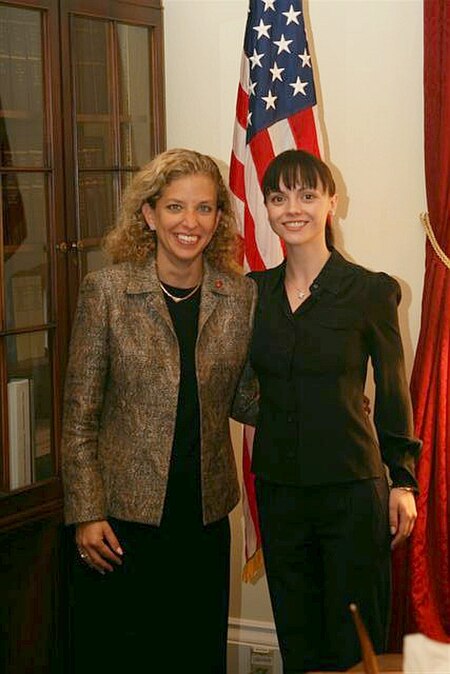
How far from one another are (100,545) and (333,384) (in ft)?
2.00

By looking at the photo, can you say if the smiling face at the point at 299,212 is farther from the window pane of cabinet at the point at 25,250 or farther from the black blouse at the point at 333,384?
the window pane of cabinet at the point at 25,250

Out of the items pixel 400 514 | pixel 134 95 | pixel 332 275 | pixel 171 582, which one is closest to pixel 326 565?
pixel 400 514

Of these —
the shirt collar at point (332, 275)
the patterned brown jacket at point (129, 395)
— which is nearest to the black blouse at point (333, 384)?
the shirt collar at point (332, 275)

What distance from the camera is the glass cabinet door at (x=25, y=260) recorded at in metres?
2.72

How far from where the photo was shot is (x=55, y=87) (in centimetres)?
282

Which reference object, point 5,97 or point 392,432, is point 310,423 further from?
point 5,97

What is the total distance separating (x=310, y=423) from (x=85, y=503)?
511 millimetres

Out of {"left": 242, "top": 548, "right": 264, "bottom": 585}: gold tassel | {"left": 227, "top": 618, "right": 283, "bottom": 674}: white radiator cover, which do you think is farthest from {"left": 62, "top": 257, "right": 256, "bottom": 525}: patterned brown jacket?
{"left": 227, "top": 618, "right": 283, "bottom": 674}: white radiator cover

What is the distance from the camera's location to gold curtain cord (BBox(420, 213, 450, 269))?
2998mm

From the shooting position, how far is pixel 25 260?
110 inches

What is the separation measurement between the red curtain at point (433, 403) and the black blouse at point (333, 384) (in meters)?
0.70

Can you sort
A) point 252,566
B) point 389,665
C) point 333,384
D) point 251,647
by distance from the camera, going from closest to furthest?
point 389,665 → point 333,384 → point 252,566 → point 251,647

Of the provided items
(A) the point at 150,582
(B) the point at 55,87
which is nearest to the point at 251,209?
(B) the point at 55,87

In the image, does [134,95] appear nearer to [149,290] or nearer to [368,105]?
[368,105]
